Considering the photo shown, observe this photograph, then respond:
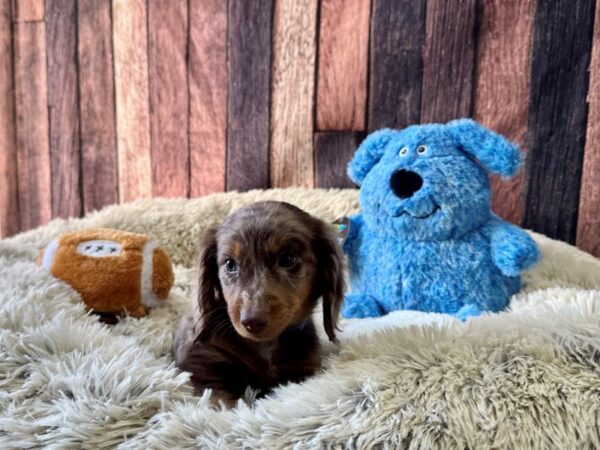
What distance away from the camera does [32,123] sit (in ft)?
10.1

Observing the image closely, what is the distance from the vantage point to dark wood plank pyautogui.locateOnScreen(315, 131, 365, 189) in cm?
252

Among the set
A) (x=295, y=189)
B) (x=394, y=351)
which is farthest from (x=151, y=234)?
(x=394, y=351)

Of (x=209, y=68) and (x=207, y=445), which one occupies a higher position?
(x=209, y=68)

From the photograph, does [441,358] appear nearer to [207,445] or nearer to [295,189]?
[207,445]

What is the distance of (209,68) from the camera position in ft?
8.79

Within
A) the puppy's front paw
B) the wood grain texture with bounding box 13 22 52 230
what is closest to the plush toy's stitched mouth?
the puppy's front paw

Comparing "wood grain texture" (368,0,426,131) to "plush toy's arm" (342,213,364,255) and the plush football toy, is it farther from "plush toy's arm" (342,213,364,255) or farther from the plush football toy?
the plush football toy

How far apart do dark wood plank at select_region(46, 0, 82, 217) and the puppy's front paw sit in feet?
6.05

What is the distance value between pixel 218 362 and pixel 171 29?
1845 mm

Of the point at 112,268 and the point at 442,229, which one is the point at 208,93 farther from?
the point at 442,229

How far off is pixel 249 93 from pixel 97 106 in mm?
901

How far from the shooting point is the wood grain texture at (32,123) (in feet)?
9.82

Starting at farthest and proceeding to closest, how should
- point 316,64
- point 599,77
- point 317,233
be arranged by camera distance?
A: point 316,64 → point 599,77 → point 317,233

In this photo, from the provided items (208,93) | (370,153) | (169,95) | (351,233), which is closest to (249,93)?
(208,93)
